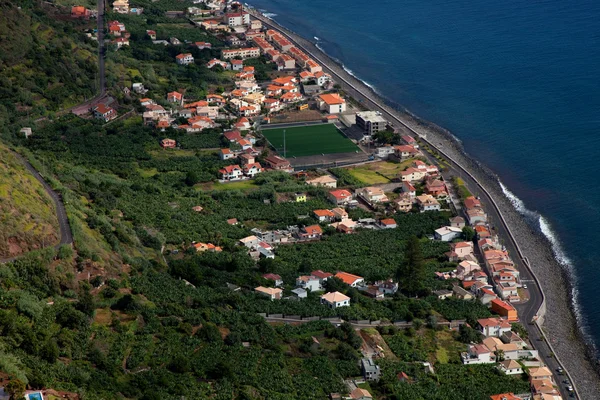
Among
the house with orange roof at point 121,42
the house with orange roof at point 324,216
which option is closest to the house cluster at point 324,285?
the house with orange roof at point 324,216

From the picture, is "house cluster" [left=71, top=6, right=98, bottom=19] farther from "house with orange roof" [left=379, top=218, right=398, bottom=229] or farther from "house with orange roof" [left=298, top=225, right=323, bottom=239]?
"house with orange roof" [left=379, top=218, right=398, bottom=229]

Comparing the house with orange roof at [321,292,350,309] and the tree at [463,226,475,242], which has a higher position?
the house with orange roof at [321,292,350,309]

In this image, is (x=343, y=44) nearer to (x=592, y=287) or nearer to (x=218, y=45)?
(x=218, y=45)

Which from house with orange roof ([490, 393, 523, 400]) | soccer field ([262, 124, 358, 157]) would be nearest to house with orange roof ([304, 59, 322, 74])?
soccer field ([262, 124, 358, 157])

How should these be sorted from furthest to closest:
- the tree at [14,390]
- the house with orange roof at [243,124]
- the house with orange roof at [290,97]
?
the house with orange roof at [290,97], the house with orange roof at [243,124], the tree at [14,390]

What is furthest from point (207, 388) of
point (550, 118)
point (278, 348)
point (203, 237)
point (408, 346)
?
point (550, 118)

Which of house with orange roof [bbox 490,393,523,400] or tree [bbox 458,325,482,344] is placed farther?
tree [bbox 458,325,482,344]

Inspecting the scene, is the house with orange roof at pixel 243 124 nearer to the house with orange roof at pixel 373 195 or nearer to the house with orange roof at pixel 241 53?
the house with orange roof at pixel 373 195
